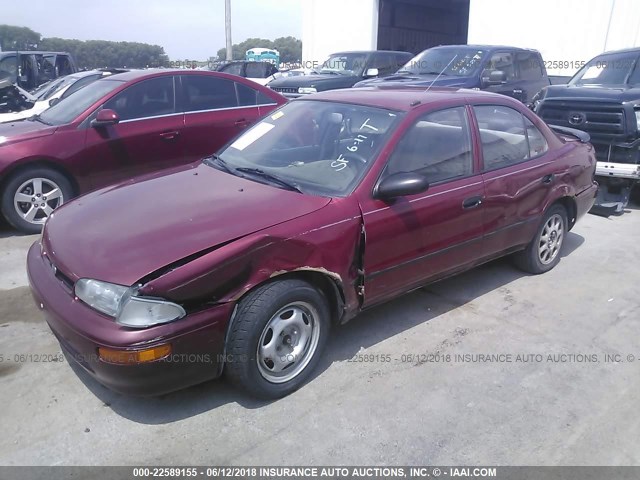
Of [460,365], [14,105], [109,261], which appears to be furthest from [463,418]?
[14,105]

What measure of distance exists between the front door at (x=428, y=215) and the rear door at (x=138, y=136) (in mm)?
3496

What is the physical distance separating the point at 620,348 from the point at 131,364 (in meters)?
3.12

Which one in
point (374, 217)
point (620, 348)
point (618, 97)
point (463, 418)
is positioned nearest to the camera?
point (463, 418)

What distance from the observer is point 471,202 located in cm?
377

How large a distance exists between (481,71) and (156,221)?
→ 7.94 meters

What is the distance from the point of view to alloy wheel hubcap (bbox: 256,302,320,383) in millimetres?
2871

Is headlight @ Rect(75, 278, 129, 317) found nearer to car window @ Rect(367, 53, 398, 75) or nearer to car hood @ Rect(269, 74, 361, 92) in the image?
car hood @ Rect(269, 74, 361, 92)

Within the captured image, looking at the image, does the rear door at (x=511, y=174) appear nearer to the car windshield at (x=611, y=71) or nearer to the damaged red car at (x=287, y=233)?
the damaged red car at (x=287, y=233)

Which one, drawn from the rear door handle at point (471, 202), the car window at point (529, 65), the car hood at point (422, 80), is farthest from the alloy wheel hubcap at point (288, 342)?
the car window at point (529, 65)

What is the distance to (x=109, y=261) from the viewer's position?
264 cm

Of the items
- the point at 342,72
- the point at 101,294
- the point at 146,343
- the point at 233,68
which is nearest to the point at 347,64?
the point at 342,72

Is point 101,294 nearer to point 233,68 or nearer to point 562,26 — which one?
point 233,68

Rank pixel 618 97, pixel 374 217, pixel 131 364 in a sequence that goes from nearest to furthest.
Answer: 1. pixel 131 364
2. pixel 374 217
3. pixel 618 97

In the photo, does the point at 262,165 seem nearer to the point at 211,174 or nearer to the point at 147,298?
the point at 211,174
